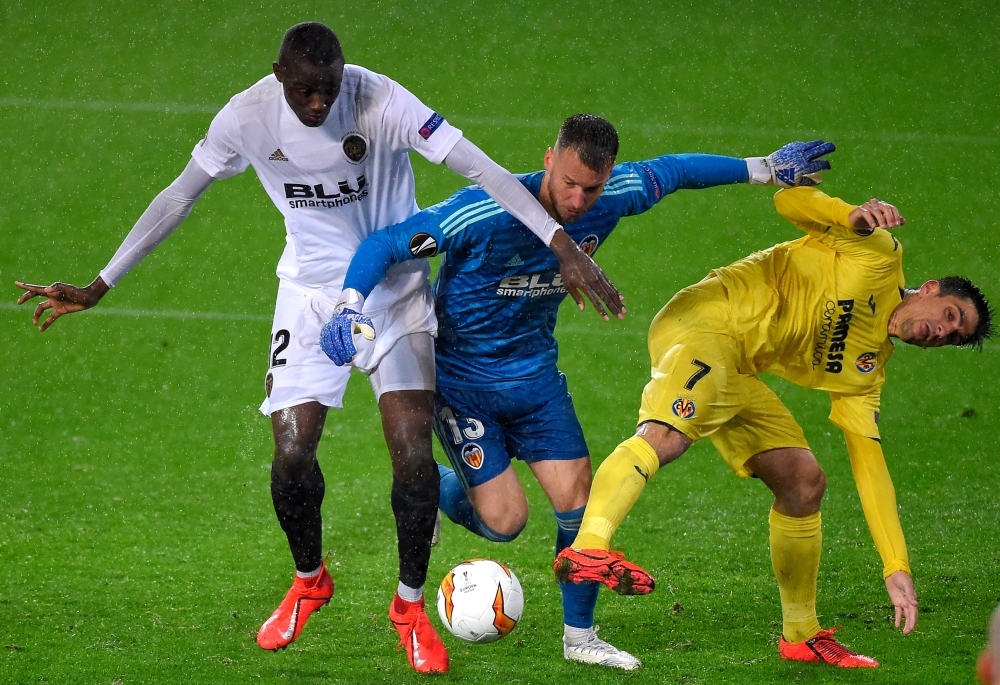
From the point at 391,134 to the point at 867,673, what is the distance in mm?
2950

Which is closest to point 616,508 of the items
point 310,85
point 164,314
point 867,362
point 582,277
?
point 582,277

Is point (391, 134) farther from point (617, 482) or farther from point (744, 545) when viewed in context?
point (744, 545)

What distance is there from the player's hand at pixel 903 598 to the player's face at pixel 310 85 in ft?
9.08

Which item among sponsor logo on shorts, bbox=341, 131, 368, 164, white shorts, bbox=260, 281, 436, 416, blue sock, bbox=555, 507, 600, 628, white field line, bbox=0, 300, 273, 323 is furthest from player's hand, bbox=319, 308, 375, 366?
white field line, bbox=0, 300, 273, 323

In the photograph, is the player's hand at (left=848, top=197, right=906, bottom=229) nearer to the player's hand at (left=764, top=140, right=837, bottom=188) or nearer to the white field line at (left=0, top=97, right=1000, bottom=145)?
the player's hand at (left=764, top=140, right=837, bottom=188)

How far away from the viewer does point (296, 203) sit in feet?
16.5

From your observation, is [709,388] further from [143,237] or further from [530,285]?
[143,237]

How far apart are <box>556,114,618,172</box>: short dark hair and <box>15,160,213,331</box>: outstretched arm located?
5.02ft

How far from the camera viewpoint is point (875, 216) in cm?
459

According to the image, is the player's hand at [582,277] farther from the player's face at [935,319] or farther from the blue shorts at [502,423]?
the player's face at [935,319]

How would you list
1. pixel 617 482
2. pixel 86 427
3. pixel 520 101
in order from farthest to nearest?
1. pixel 520 101
2. pixel 86 427
3. pixel 617 482

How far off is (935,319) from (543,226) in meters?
1.55

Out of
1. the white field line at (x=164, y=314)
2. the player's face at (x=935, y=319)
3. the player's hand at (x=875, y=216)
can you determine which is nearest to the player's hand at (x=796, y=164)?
the player's hand at (x=875, y=216)

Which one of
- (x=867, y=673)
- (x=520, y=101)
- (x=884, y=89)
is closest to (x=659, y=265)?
(x=520, y=101)
